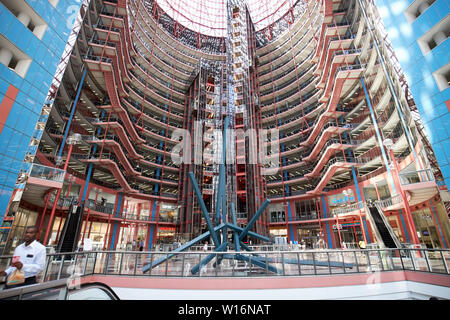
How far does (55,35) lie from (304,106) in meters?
39.9

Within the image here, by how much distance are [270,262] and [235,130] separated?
85.5 feet

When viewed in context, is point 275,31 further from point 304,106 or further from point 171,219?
point 171,219

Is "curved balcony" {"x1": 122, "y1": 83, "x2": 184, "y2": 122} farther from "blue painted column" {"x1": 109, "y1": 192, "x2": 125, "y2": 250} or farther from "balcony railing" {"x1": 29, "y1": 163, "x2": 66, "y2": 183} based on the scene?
"balcony railing" {"x1": 29, "y1": 163, "x2": 66, "y2": 183}

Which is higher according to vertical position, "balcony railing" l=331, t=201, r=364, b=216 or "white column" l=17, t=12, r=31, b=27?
"white column" l=17, t=12, r=31, b=27

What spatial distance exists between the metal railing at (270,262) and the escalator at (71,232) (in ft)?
28.0

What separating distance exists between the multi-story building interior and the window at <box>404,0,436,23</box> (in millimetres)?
3114

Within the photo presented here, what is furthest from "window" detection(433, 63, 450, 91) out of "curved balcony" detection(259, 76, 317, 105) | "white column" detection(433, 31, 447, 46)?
"curved balcony" detection(259, 76, 317, 105)

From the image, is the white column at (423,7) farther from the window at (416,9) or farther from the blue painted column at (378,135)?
the blue painted column at (378,135)

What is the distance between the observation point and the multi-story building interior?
65.8 feet

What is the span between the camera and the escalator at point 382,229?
1540 cm

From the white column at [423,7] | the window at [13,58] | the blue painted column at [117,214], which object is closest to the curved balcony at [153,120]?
the blue painted column at [117,214]

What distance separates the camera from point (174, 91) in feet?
153
